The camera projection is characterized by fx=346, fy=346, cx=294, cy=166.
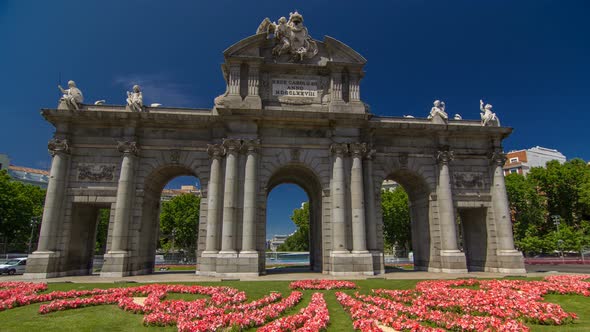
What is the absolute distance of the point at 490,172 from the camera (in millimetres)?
27391

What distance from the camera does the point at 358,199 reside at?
79.0 ft

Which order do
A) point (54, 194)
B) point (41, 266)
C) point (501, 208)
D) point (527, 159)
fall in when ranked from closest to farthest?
point (41, 266)
point (54, 194)
point (501, 208)
point (527, 159)

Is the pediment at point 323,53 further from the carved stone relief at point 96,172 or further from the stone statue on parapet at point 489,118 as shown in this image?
the carved stone relief at point 96,172

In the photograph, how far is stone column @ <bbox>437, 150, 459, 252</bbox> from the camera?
82.9 ft

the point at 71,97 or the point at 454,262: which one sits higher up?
the point at 71,97

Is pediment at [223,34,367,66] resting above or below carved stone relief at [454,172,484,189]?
above

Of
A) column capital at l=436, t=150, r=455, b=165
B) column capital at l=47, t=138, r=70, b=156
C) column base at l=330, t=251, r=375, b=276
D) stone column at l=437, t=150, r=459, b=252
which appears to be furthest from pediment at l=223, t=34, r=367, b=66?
column capital at l=47, t=138, r=70, b=156

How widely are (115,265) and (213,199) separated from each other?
7383mm

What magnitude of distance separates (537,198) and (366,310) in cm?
5474

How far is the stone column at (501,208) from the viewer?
85.2 ft

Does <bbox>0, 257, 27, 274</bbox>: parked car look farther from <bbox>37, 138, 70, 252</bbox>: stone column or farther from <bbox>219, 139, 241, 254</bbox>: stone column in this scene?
<bbox>219, 139, 241, 254</bbox>: stone column

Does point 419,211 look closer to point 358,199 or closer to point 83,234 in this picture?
point 358,199

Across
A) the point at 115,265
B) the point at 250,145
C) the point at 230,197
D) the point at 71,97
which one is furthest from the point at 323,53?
the point at 115,265

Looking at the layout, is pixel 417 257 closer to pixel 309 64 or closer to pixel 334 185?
pixel 334 185
